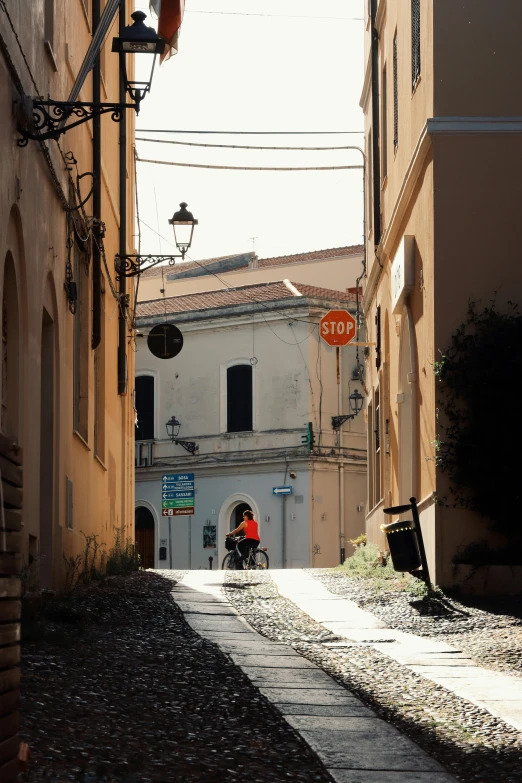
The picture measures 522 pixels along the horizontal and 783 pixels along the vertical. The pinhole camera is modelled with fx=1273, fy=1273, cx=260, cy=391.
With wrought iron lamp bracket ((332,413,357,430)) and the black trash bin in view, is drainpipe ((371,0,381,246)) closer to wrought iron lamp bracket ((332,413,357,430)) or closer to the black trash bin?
the black trash bin

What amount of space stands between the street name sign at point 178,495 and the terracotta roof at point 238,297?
5529 millimetres

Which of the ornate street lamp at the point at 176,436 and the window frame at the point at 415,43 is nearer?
the window frame at the point at 415,43

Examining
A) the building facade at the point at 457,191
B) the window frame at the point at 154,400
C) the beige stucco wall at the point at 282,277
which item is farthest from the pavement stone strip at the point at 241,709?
the beige stucco wall at the point at 282,277

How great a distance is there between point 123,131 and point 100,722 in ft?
49.6

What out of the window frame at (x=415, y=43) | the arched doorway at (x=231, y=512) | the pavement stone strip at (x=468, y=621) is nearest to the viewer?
the pavement stone strip at (x=468, y=621)

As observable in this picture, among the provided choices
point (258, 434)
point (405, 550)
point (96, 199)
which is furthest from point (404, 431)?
point (258, 434)

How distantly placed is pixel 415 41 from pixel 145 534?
88.9 feet

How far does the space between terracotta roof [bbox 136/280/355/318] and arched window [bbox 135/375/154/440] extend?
7.43ft

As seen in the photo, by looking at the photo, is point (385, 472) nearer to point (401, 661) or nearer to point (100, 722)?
point (401, 661)

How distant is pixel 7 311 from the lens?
9727mm

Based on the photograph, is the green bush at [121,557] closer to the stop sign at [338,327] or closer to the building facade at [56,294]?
the building facade at [56,294]

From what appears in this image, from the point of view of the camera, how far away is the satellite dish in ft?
69.6

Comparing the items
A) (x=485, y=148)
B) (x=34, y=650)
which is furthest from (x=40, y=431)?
(x=485, y=148)

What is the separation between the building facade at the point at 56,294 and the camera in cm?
942
